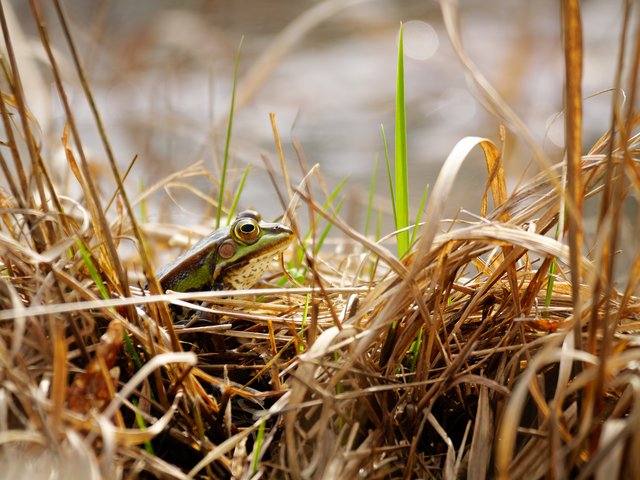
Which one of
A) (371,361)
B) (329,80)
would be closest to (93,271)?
(371,361)

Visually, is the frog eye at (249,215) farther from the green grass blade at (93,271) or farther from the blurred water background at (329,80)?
the blurred water background at (329,80)

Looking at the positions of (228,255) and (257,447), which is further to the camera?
(228,255)

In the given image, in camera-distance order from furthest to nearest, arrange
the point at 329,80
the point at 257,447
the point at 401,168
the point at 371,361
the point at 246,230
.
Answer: the point at 329,80
the point at 246,230
the point at 401,168
the point at 371,361
the point at 257,447

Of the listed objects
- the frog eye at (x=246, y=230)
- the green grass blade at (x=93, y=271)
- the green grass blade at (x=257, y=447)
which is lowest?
the green grass blade at (x=257, y=447)

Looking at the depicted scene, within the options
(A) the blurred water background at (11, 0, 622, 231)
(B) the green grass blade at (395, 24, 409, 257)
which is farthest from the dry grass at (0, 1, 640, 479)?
(A) the blurred water background at (11, 0, 622, 231)

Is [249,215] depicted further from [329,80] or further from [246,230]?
[329,80]

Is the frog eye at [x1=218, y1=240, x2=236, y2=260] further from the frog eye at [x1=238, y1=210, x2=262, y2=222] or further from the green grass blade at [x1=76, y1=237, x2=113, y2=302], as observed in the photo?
the green grass blade at [x1=76, y1=237, x2=113, y2=302]

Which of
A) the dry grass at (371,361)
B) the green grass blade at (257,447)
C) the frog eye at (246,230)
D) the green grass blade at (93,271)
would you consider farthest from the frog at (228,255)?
the green grass blade at (257,447)

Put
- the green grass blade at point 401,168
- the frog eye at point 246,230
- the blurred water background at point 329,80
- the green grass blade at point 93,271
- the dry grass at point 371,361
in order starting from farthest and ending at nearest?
the blurred water background at point 329,80 < the frog eye at point 246,230 < the green grass blade at point 401,168 < the green grass blade at point 93,271 < the dry grass at point 371,361
